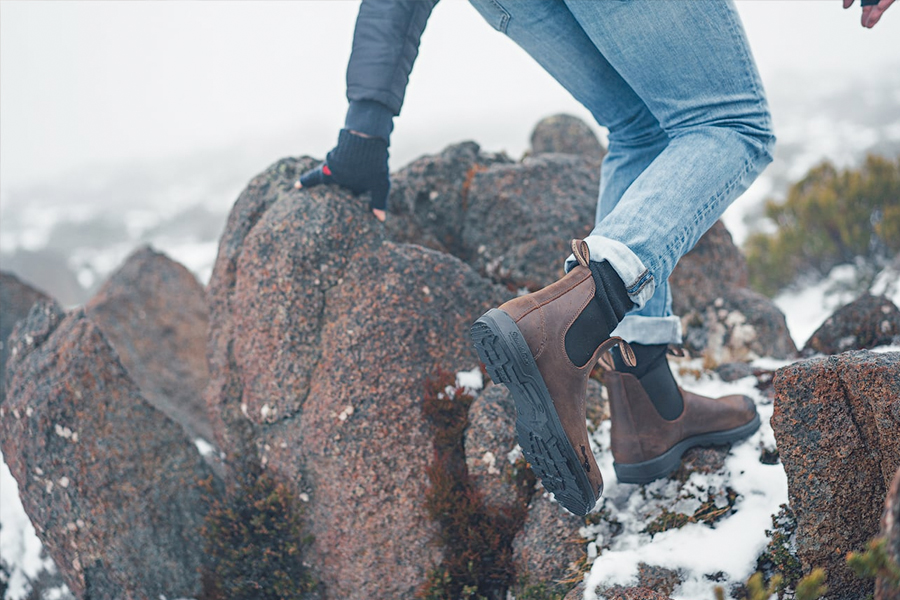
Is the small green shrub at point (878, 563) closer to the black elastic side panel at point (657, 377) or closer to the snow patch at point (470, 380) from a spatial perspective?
the black elastic side panel at point (657, 377)

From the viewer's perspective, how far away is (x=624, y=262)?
166 cm

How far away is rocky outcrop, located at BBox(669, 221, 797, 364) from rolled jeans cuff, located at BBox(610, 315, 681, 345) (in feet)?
6.88

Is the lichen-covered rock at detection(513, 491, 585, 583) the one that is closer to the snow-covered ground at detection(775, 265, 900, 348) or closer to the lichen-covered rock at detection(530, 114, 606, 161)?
the lichen-covered rock at detection(530, 114, 606, 161)

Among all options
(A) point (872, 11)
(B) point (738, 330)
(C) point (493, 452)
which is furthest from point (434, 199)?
(A) point (872, 11)

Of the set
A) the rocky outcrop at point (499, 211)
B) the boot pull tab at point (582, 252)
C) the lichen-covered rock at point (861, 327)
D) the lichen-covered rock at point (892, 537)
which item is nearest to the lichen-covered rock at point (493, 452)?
the boot pull tab at point (582, 252)

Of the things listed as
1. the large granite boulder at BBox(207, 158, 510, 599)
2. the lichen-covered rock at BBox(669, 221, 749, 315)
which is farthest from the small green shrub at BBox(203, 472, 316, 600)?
the lichen-covered rock at BBox(669, 221, 749, 315)

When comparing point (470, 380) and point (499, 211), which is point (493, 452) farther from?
point (499, 211)

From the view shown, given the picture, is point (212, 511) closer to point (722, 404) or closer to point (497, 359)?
point (497, 359)

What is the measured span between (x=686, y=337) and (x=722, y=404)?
82.3 inches

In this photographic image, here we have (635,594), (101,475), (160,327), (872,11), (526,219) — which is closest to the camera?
(635,594)

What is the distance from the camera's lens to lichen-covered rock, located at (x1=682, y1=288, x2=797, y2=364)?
4301mm

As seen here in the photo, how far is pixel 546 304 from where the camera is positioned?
1796mm

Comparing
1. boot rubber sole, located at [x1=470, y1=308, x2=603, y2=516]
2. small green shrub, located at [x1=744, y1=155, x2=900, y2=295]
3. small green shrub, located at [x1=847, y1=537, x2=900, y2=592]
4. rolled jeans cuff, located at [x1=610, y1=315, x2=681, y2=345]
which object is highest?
small green shrub, located at [x1=744, y1=155, x2=900, y2=295]

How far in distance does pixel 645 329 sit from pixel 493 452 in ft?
3.16
